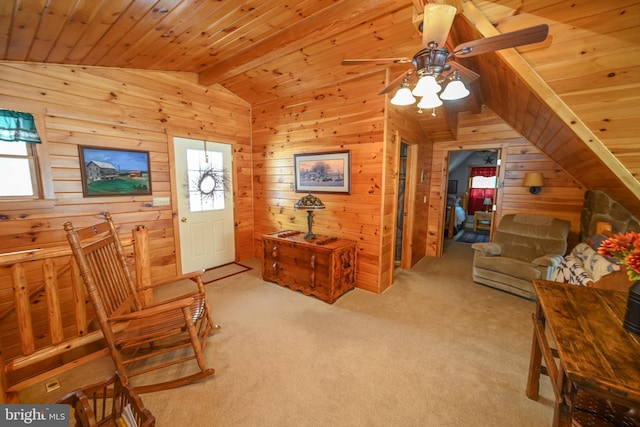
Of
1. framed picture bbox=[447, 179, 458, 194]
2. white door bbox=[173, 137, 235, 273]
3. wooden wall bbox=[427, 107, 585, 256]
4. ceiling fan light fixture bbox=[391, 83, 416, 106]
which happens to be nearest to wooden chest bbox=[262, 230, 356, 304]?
white door bbox=[173, 137, 235, 273]

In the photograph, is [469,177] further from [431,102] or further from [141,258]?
[141,258]

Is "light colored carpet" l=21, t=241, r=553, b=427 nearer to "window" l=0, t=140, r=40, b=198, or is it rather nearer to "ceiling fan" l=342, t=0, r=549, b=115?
"window" l=0, t=140, r=40, b=198

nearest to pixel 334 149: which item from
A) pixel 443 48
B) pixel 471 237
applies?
pixel 443 48

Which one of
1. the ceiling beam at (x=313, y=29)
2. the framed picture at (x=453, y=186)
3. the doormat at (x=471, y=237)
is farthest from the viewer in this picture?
the framed picture at (x=453, y=186)

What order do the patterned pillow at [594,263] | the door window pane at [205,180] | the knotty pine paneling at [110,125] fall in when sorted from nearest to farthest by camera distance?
the patterned pillow at [594,263] → the knotty pine paneling at [110,125] → the door window pane at [205,180]

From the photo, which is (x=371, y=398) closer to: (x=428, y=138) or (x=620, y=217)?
(x=620, y=217)

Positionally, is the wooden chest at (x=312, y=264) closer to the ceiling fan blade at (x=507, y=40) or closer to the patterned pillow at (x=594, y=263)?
the ceiling fan blade at (x=507, y=40)

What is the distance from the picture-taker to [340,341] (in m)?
2.18

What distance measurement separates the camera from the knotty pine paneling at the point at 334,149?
9.81 ft

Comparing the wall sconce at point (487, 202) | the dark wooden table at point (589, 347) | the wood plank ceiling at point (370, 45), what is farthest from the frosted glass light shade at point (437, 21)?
the wall sconce at point (487, 202)

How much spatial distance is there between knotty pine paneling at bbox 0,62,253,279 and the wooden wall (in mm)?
3779

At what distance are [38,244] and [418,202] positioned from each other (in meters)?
4.76

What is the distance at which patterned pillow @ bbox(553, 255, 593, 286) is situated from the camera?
239 centimetres

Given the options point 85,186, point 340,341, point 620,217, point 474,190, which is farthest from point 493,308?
point 474,190
